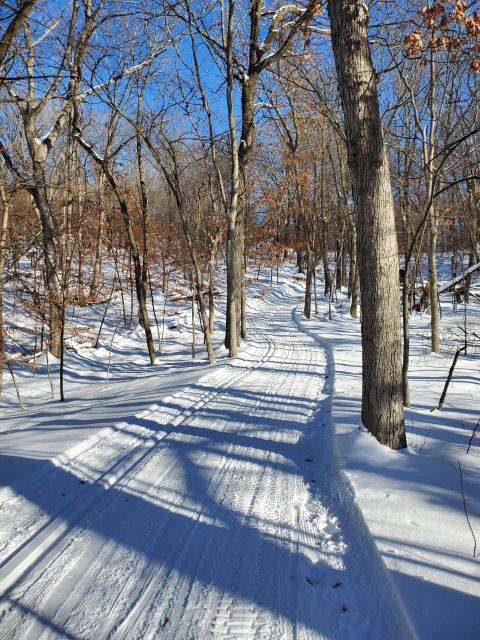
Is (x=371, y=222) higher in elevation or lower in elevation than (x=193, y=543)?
higher

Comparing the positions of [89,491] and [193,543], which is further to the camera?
[89,491]

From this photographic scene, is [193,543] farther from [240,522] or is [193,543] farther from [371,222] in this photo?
[371,222]

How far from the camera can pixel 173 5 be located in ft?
27.2

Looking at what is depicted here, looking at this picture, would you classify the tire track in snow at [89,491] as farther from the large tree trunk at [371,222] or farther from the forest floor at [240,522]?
the large tree trunk at [371,222]

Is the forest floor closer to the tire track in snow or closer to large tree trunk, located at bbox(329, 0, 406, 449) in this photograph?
the tire track in snow

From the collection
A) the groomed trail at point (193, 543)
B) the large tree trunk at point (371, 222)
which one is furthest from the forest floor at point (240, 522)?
the large tree trunk at point (371, 222)

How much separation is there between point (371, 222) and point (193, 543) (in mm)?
3462

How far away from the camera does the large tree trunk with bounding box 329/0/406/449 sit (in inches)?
152

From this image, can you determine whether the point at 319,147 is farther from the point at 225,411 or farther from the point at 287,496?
the point at 287,496

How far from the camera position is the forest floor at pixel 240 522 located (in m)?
2.25

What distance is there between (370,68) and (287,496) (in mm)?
4385

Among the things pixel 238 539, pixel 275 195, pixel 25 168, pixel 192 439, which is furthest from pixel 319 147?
pixel 238 539

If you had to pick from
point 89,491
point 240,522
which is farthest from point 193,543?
point 89,491

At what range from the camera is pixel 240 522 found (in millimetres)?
3166
